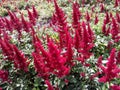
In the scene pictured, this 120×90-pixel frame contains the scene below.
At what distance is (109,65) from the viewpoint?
3.81 m

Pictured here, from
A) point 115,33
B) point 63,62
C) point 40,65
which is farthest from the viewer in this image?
point 115,33

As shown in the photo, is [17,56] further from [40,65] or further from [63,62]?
[63,62]

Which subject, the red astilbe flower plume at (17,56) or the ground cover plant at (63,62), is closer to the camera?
the ground cover plant at (63,62)

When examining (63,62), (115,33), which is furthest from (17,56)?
(115,33)

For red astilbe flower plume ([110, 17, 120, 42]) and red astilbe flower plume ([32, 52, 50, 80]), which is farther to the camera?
red astilbe flower plume ([110, 17, 120, 42])

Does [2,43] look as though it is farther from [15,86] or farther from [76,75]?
[76,75]

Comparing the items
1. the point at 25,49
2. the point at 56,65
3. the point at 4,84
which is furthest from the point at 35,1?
the point at 56,65

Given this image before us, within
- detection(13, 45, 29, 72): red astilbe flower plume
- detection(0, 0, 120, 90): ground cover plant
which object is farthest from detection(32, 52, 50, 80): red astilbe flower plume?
detection(13, 45, 29, 72): red astilbe flower plume

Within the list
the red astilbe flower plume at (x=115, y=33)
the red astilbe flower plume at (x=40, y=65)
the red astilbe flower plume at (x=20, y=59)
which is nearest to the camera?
the red astilbe flower plume at (x=40, y=65)

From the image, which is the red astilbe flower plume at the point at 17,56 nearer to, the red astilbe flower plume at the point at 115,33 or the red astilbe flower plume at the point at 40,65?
the red astilbe flower plume at the point at 40,65

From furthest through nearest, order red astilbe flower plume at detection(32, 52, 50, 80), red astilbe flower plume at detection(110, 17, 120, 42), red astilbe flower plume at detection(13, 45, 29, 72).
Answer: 1. red astilbe flower plume at detection(110, 17, 120, 42)
2. red astilbe flower plume at detection(13, 45, 29, 72)
3. red astilbe flower plume at detection(32, 52, 50, 80)

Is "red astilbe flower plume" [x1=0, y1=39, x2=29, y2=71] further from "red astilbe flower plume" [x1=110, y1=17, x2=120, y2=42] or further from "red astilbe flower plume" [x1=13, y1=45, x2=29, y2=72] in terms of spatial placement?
"red astilbe flower plume" [x1=110, y1=17, x2=120, y2=42]

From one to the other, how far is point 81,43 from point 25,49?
2518mm

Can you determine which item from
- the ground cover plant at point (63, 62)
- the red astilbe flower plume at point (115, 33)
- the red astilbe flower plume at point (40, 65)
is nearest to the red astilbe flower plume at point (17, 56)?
the ground cover plant at point (63, 62)
